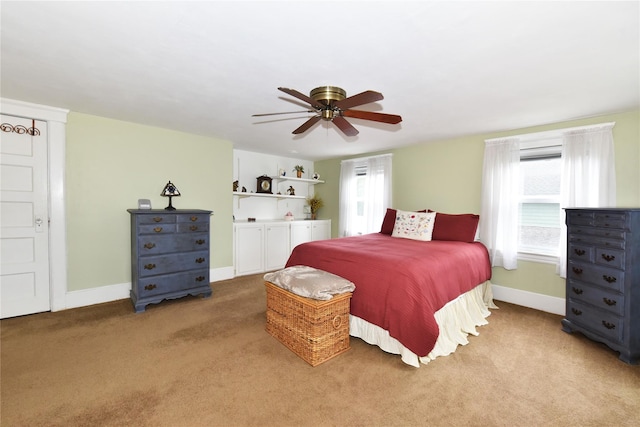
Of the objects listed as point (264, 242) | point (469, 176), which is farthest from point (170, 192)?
point (469, 176)

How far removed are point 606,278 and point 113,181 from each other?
522 centimetres

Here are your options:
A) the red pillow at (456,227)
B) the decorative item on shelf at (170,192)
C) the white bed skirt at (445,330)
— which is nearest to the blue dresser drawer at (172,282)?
the decorative item on shelf at (170,192)

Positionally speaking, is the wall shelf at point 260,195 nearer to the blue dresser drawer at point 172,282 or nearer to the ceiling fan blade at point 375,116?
the blue dresser drawer at point 172,282

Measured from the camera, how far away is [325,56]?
71.8 inches

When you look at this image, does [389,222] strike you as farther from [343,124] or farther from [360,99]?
[360,99]

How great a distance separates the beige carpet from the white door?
0.29m

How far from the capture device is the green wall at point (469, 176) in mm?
2789

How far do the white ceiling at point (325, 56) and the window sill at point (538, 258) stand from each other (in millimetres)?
1612

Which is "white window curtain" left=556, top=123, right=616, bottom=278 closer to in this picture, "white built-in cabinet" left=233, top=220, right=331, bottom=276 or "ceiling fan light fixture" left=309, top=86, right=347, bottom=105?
"ceiling fan light fixture" left=309, top=86, right=347, bottom=105

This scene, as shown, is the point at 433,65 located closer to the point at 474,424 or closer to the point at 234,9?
the point at 234,9

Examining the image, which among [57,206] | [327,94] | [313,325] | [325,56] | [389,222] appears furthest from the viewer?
[389,222]

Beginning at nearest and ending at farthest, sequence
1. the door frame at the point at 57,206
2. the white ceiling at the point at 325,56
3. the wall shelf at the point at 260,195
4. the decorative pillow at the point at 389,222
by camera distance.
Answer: the white ceiling at the point at 325,56 → the door frame at the point at 57,206 → the decorative pillow at the point at 389,222 → the wall shelf at the point at 260,195

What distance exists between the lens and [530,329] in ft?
8.94

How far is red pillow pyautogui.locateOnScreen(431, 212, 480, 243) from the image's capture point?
3.41m
